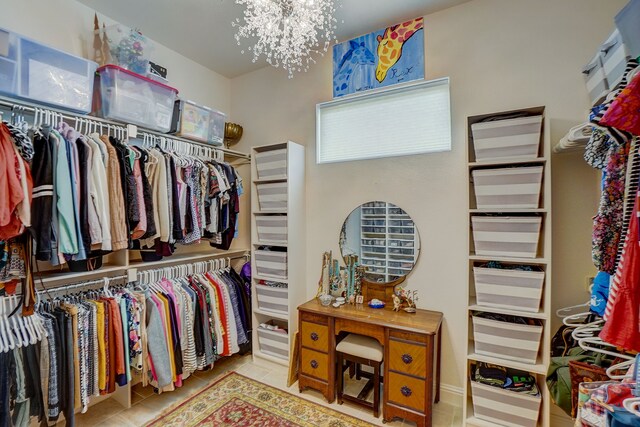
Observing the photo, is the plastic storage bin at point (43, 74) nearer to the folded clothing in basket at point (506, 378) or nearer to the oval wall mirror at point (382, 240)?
the oval wall mirror at point (382, 240)

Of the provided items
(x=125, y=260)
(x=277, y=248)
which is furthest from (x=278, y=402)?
(x=125, y=260)

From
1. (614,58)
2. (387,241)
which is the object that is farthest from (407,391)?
(614,58)

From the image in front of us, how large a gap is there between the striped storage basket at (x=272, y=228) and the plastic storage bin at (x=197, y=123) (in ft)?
2.84

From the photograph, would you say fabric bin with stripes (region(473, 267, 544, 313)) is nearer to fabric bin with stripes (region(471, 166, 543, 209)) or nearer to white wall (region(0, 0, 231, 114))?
fabric bin with stripes (region(471, 166, 543, 209))

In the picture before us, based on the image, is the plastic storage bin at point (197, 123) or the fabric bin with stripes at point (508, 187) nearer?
the fabric bin with stripes at point (508, 187)

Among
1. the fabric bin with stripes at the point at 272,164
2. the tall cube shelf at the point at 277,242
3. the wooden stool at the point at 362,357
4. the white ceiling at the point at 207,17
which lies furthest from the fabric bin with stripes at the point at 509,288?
the white ceiling at the point at 207,17

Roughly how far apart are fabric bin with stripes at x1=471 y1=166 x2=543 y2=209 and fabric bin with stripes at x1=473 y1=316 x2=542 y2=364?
73 cm

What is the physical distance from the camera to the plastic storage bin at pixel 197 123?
2385 mm

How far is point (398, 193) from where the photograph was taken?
7.74ft

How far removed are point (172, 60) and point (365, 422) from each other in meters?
3.44

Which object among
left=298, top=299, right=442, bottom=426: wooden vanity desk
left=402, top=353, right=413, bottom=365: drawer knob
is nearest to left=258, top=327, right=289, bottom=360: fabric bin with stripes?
left=298, top=299, right=442, bottom=426: wooden vanity desk

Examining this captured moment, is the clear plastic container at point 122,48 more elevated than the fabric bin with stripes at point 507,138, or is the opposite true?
the clear plastic container at point 122,48

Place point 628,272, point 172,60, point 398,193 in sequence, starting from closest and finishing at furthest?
point 628,272 → point 398,193 → point 172,60

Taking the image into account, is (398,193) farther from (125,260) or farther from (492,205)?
(125,260)
